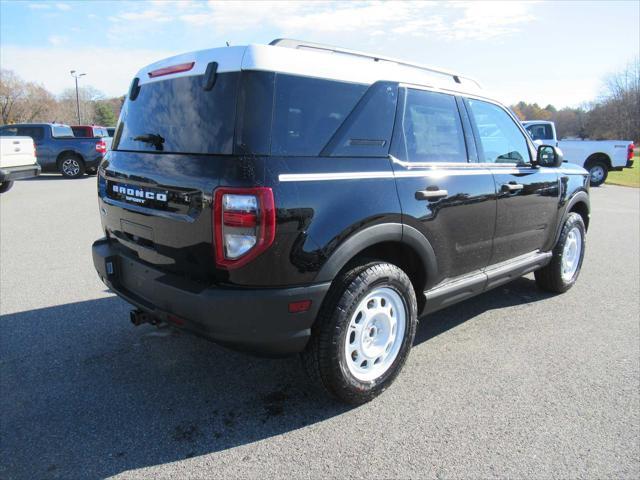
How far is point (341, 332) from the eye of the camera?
2615 millimetres

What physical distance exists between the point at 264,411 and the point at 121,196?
1.63 metres

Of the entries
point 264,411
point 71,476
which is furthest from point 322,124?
point 71,476

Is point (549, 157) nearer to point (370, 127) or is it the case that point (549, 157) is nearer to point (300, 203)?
point (370, 127)

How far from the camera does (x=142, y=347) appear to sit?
3.53 m

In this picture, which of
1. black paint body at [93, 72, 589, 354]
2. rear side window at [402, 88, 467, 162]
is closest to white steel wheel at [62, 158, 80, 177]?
black paint body at [93, 72, 589, 354]

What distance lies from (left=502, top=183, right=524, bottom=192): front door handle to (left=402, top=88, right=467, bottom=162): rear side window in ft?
1.70

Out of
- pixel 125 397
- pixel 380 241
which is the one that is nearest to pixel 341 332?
pixel 380 241

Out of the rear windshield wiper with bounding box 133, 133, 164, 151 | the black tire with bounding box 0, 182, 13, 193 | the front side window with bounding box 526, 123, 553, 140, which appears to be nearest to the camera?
the rear windshield wiper with bounding box 133, 133, 164, 151

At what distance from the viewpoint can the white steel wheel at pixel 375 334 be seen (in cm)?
280

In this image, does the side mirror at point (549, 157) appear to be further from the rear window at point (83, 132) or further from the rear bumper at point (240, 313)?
the rear window at point (83, 132)

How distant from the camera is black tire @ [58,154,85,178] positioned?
1556 cm

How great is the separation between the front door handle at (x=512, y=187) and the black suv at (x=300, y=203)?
21 centimetres

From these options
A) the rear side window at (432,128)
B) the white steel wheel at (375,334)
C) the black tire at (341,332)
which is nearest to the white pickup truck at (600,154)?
the rear side window at (432,128)

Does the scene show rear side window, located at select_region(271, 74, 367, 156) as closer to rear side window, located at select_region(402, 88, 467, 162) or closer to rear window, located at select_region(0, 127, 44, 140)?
rear side window, located at select_region(402, 88, 467, 162)
